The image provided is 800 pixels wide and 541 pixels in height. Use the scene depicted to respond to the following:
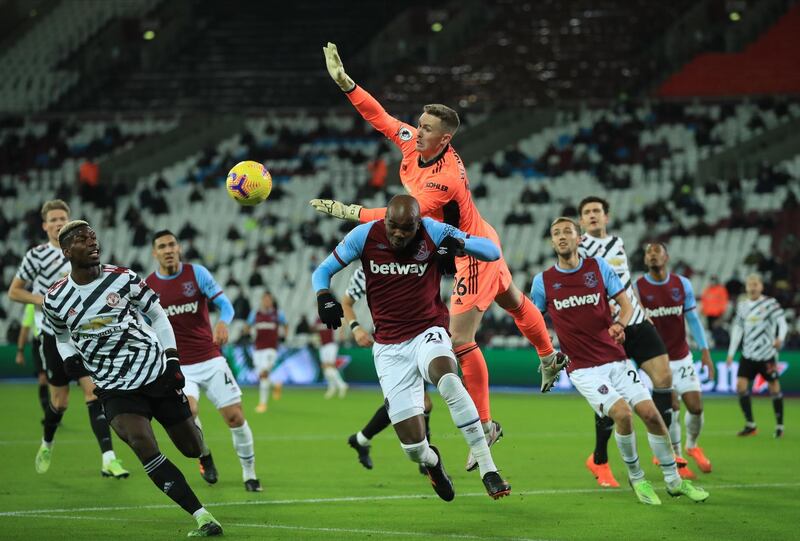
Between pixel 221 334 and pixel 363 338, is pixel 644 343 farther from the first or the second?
pixel 221 334

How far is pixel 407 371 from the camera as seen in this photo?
905 centimetres

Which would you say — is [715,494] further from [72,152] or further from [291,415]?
[72,152]

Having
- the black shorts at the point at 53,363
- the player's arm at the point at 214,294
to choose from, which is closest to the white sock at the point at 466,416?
the player's arm at the point at 214,294

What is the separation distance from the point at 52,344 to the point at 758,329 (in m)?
11.0

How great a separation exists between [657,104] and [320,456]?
25.4 m

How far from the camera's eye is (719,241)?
2986 centimetres

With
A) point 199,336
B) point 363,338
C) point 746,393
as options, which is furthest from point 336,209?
point 746,393

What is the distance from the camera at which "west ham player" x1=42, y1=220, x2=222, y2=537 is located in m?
8.69

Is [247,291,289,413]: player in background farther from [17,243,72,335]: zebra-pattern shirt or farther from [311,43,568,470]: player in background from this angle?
[311,43,568,470]: player in background

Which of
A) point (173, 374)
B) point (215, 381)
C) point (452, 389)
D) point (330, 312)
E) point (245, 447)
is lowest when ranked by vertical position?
point (245, 447)

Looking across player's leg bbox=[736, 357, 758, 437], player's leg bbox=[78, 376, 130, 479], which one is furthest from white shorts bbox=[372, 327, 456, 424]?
player's leg bbox=[736, 357, 758, 437]

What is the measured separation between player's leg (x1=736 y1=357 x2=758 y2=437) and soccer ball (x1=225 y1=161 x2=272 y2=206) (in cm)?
979

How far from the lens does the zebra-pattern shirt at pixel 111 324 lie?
874 centimetres

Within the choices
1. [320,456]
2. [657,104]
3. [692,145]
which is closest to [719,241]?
[692,145]
